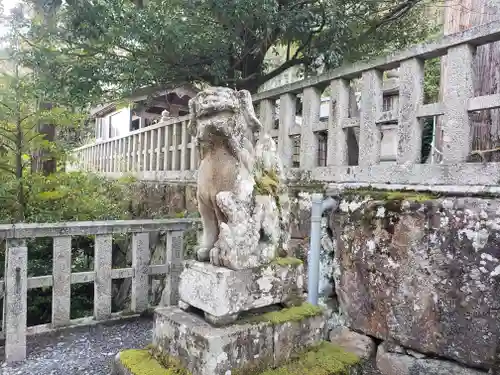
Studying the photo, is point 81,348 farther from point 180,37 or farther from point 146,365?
point 180,37

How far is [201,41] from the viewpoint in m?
4.85

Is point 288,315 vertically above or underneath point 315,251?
underneath

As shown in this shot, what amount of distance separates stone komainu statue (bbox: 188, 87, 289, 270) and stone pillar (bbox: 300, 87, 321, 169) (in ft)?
5.28

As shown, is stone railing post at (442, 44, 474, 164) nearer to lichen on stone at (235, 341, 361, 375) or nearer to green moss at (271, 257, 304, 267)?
green moss at (271, 257, 304, 267)

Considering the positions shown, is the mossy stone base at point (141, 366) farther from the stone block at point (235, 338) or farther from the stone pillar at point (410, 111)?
the stone pillar at point (410, 111)

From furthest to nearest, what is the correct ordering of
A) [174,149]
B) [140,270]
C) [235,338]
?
[174,149], [140,270], [235,338]

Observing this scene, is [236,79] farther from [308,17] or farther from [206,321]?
[206,321]

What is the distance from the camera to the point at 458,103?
2922 millimetres

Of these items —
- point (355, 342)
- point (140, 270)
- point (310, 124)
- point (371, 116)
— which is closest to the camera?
point (355, 342)

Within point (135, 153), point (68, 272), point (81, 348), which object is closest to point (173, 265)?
point (68, 272)

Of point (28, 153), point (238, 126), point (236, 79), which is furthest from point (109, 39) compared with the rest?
point (238, 126)

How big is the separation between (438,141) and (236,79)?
3.18 meters

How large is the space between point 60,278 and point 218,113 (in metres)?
2.72

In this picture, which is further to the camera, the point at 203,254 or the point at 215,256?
the point at 203,254
